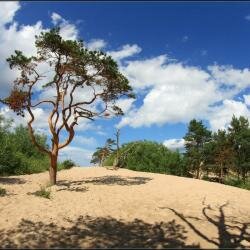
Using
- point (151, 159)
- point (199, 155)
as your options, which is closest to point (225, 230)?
point (151, 159)

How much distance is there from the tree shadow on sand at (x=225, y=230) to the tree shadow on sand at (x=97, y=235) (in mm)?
701

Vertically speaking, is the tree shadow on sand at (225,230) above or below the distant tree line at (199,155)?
below

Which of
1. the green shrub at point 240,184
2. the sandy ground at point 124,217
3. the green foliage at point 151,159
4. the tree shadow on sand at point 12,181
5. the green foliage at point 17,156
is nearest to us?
the sandy ground at point 124,217

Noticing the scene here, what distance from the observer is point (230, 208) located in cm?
1831

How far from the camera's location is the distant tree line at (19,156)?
30280mm

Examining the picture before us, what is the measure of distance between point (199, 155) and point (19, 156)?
112 feet

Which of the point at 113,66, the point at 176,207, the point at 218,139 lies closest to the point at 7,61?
the point at 113,66

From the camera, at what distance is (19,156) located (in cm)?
3359

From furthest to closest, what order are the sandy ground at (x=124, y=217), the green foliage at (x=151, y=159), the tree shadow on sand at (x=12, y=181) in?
the green foliage at (x=151, y=159)
the tree shadow on sand at (x=12, y=181)
the sandy ground at (x=124, y=217)

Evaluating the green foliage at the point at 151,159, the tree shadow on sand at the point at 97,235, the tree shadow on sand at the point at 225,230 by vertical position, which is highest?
the green foliage at the point at 151,159

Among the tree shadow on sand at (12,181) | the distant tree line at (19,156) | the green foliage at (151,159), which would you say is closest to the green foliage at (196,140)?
the green foliage at (151,159)

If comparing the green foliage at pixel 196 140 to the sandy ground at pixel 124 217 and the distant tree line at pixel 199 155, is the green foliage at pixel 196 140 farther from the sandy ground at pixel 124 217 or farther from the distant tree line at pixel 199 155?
the sandy ground at pixel 124 217

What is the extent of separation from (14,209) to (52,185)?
687cm

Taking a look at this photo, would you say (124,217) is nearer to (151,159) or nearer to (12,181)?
(12,181)
